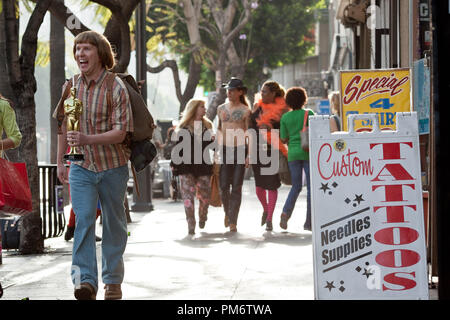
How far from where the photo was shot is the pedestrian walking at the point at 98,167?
270 inches

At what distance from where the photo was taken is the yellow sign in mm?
8742

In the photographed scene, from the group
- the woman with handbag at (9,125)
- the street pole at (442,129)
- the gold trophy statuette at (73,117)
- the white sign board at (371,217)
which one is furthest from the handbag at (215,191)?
the street pole at (442,129)

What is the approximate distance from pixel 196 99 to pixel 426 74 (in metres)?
4.69

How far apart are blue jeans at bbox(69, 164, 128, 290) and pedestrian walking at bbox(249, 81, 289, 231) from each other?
5660mm

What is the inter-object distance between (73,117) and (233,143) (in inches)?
233

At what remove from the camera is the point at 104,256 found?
7090 millimetres

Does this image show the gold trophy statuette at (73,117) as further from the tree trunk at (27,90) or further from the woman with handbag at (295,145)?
the woman with handbag at (295,145)

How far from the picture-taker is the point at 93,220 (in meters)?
6.90

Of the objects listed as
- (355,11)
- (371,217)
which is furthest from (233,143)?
(355,11)

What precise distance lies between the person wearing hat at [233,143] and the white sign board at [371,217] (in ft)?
22.1

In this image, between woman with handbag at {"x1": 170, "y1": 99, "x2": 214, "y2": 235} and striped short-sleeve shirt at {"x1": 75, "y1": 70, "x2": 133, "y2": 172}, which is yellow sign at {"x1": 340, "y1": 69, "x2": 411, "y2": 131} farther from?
woman with handbag at {"x1": 170, "y1": 99, "x2": 214, "y2": 235}

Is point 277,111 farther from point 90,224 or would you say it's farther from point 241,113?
point 90,224

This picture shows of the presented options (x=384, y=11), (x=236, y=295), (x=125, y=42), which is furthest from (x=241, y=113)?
(x=236, y=295)
